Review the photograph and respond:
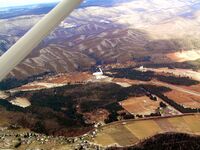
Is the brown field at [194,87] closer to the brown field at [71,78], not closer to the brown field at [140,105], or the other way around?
the brown field at [140,105]

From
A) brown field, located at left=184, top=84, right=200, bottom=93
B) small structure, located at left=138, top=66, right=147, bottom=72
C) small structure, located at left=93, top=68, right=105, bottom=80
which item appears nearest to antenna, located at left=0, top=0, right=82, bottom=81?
brown field, located at left=184, top=84, right=200, bottom=93

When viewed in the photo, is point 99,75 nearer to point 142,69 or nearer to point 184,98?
point 142,69

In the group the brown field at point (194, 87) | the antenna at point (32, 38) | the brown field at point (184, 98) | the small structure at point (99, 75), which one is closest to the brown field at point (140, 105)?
the brown field at point (184, 98)

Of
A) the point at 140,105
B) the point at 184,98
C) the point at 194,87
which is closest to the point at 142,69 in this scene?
the point at 194,87

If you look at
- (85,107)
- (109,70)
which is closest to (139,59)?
(109,70)

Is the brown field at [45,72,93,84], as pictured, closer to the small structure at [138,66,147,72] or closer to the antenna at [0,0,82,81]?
the small structure at [138,66,147,72]

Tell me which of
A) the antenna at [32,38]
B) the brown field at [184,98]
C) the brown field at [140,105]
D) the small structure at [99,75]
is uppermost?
the antenna at [32,38]
